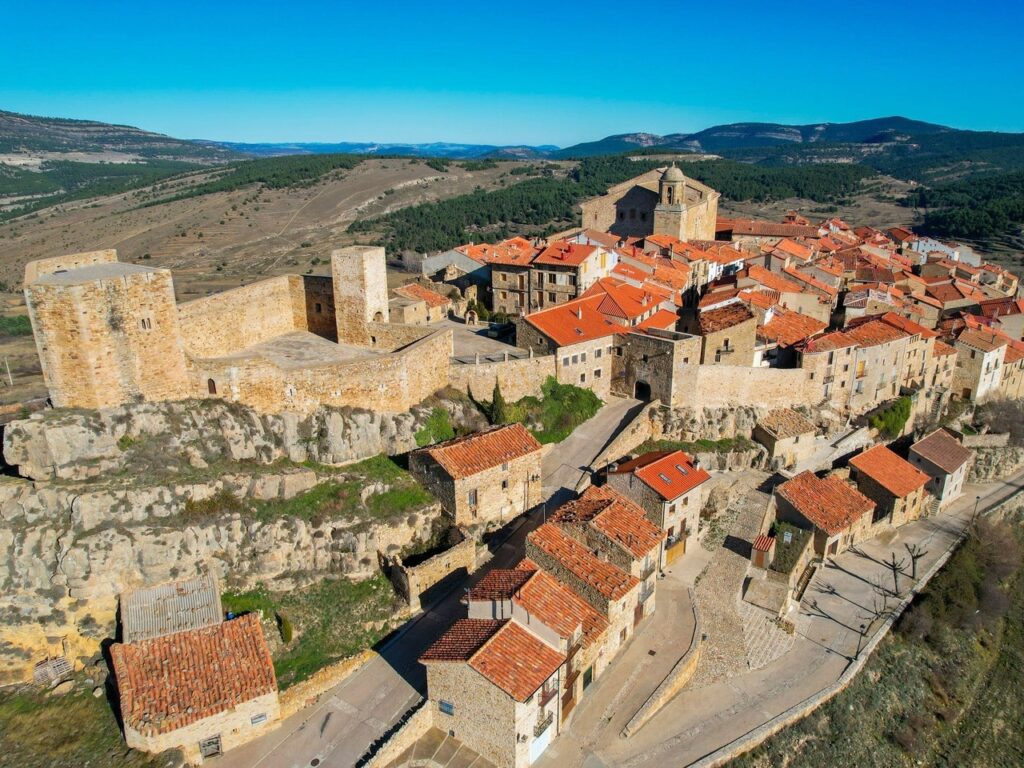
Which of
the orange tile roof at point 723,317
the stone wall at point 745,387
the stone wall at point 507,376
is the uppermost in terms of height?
the orange tile roof at point 723,317

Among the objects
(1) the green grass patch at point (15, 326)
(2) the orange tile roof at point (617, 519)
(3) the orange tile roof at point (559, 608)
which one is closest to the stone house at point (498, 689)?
(3) the orange tile roof at point (559, 608)

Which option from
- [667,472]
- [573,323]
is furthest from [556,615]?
[573,323]

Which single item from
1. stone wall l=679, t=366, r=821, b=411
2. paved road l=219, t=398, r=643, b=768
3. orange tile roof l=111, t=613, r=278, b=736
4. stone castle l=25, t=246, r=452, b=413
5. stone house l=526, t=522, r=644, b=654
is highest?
stone castle l=25, t=246, r=452, b=413

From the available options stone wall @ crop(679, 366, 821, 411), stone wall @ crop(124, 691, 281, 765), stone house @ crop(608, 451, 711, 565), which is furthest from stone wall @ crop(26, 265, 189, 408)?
stone wall @ crop(679, 366, 821, 411)

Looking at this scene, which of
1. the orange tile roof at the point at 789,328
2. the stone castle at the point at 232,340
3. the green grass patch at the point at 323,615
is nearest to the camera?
the green grass patch at the point at 323,615

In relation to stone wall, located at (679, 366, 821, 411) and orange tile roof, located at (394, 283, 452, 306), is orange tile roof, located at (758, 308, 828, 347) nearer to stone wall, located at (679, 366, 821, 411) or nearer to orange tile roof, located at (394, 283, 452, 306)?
stone wall, located at (679, 366, 821, 411)

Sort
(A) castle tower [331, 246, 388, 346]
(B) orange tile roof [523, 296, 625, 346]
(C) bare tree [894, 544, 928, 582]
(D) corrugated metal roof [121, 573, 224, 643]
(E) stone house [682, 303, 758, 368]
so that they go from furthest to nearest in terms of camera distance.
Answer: (E) stone house [682, 303, 758, 368] → (B) orange tile roof [523, 296, 625, 346] → (A) castle tower [331, 246, 388, 346] → (C) bare tree [894, 544, 928, 582] → (D) corrugated metal roof [121, 573, 224, 643]

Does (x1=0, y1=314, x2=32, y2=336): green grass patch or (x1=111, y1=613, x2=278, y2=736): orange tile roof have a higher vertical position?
(x1=111, y1=613, x2=278, y2=736): orange tile roof

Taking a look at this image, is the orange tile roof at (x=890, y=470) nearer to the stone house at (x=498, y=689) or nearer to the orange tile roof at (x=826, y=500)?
the orange tile roof at (x=826, y=500)
